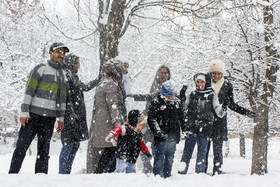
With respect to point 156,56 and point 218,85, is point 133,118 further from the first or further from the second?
point 156,56

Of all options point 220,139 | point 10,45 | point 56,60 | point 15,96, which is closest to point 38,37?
point 10,45

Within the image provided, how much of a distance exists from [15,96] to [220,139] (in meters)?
9.39

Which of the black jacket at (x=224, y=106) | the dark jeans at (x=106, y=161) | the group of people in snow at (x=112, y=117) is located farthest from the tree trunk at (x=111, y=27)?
the black jacket at (x=224, y=106)

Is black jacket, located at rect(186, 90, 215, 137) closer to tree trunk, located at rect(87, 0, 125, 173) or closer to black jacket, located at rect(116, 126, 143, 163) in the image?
black jacket, located at rect(116, 126, 143, 163)

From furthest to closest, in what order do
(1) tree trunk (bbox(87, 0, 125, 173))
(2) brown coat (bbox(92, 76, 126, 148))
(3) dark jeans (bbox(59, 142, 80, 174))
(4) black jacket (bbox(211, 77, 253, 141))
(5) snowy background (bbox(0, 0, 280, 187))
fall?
(1) tree trunk (bbox(87, 0, 125, 173)), (4) black jacket (bbox(211, 77, 253, 141)), (3) dark jeans (bbox(59, 142, 80, 174)), (2) brown coat (bbox(92, 76, 126, 148)), (5) snowy background (bbox(0, 0, 280, 187))

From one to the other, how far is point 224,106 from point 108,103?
7.10ft

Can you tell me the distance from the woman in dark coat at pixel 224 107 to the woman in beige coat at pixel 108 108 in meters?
1.63

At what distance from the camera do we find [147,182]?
3.18 m

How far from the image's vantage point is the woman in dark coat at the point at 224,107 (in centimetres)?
438

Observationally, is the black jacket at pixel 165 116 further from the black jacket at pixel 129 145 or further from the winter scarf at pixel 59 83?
the winter scarf at pixel 59 83

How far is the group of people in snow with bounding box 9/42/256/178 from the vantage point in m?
3.50

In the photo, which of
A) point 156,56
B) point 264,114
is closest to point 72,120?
point 264,114

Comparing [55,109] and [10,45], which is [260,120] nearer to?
[55,109]

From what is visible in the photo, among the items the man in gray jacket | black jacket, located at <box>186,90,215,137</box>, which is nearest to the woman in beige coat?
the man in gray jacket
